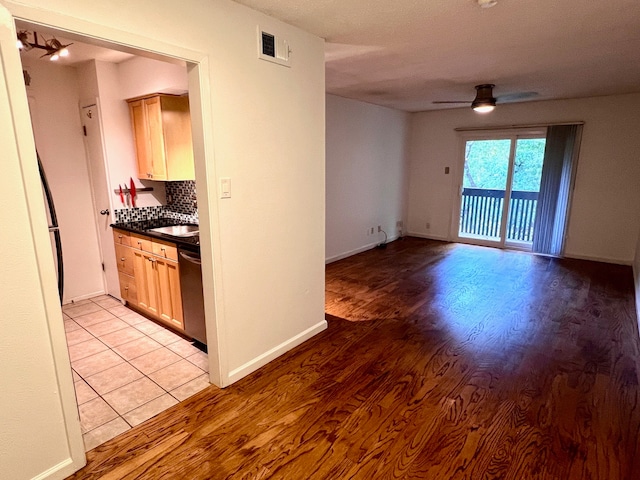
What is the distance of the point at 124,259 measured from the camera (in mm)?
3498

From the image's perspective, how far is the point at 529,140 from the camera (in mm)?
5715

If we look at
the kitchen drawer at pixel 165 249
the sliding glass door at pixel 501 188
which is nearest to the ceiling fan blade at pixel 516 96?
the sliding glass door at pixel 501 188

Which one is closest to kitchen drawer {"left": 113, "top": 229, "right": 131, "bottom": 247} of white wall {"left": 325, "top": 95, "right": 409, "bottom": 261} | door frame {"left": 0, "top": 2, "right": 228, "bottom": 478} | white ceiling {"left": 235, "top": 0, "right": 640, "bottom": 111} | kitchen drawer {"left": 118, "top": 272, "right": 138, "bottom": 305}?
kitchen drawer {"left": 118, "top": 272, "right": 138, "bottom": 305}

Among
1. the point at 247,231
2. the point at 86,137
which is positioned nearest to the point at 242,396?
the point at 247,231

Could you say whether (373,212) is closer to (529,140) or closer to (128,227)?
(529,140)

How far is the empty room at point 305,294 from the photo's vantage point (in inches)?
62.1

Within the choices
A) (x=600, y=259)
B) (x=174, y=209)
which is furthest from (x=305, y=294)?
(x=600, y=259)

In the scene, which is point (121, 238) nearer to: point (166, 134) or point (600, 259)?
point (166, 134)

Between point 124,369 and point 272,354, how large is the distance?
42.5 inches

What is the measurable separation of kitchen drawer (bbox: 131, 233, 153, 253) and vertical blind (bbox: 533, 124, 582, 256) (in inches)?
222

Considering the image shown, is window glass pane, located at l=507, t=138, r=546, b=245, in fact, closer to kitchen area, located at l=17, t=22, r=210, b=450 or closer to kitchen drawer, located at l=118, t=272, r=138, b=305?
kitchen area, located at l=17, t=22, r=210, b=450

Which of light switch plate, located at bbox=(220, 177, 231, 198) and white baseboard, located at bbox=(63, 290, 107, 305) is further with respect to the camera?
white baseboard, located at bbox=(63, 290, 107, 305)

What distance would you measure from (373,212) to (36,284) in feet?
17.1

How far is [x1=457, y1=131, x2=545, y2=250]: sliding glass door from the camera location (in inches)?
228
